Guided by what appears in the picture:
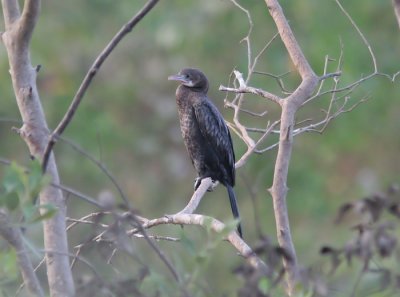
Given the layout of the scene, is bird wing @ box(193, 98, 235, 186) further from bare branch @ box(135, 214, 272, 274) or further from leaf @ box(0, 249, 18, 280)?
leaf @ box(0, 249, 18, 280)

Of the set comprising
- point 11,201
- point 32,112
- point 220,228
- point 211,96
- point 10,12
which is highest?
point 211,96

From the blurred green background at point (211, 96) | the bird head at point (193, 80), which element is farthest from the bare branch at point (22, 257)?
the blurred green background at point (211, 96)

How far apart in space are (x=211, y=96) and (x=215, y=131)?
4.93m

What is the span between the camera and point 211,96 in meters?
10.6

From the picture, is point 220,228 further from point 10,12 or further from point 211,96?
point 211,96

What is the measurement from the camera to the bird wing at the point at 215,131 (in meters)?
5.63

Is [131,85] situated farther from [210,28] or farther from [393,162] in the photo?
[393,162]

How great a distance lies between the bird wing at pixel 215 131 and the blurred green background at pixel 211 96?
3657mm

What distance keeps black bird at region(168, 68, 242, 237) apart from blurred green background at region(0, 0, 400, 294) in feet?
11.8

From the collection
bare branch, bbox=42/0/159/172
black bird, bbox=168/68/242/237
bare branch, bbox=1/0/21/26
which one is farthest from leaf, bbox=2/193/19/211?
black bird, bbox=168/68/242/237

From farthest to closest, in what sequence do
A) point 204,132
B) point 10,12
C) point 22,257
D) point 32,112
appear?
point 204,132
point 10,12
point 32,112
point 22,257

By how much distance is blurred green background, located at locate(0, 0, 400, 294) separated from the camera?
10.0 metres

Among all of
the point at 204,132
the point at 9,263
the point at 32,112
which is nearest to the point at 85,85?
the point at 32,112

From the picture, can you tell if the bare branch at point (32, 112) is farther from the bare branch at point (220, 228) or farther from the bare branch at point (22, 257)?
the bare branch at point (220, 228)
